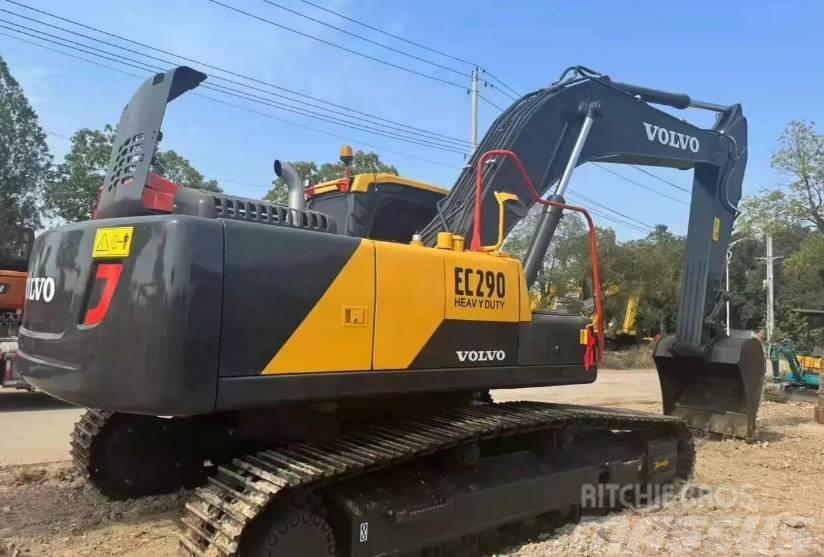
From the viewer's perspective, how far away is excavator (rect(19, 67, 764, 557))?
9.77 feet

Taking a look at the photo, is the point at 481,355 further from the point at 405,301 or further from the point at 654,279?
the point at 654,279

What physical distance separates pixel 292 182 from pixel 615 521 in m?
3.13

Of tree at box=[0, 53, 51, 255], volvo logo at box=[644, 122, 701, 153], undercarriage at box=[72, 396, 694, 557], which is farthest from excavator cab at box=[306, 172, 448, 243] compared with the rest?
tree at box=[0, 53, 51, 255]

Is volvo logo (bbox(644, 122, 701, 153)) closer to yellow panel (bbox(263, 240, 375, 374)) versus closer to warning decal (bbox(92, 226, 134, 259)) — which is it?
yellow panel (bbox(263, 240, 375, 374))

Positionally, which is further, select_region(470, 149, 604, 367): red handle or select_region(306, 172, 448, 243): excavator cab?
select_region(306, 172, 448, 243): excavator cab

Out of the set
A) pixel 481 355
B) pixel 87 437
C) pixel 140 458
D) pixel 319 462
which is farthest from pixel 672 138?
pixel 87 437

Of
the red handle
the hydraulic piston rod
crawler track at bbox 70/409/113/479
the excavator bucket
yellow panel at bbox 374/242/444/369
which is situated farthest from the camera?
the excavator bucket

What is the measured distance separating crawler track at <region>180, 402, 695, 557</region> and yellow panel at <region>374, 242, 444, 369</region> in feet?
1.40

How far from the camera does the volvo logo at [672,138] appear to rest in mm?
6963

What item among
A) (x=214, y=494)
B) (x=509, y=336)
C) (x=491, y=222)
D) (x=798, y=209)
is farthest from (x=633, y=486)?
(x=798, y=209)

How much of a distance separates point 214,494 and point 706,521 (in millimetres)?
3547

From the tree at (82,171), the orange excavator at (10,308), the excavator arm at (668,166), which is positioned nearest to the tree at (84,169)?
A: the tree at (82,171)

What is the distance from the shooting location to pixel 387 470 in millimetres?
3703

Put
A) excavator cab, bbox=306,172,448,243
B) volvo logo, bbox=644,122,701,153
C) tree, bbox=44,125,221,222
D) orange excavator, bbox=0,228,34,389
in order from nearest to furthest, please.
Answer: excavator cab, bbox=306,172,448,243, volvo logo, bbox=644,122,701,153, orange excavator, bbox=0,228,34,389, tree, bbox=44,125,221,222
